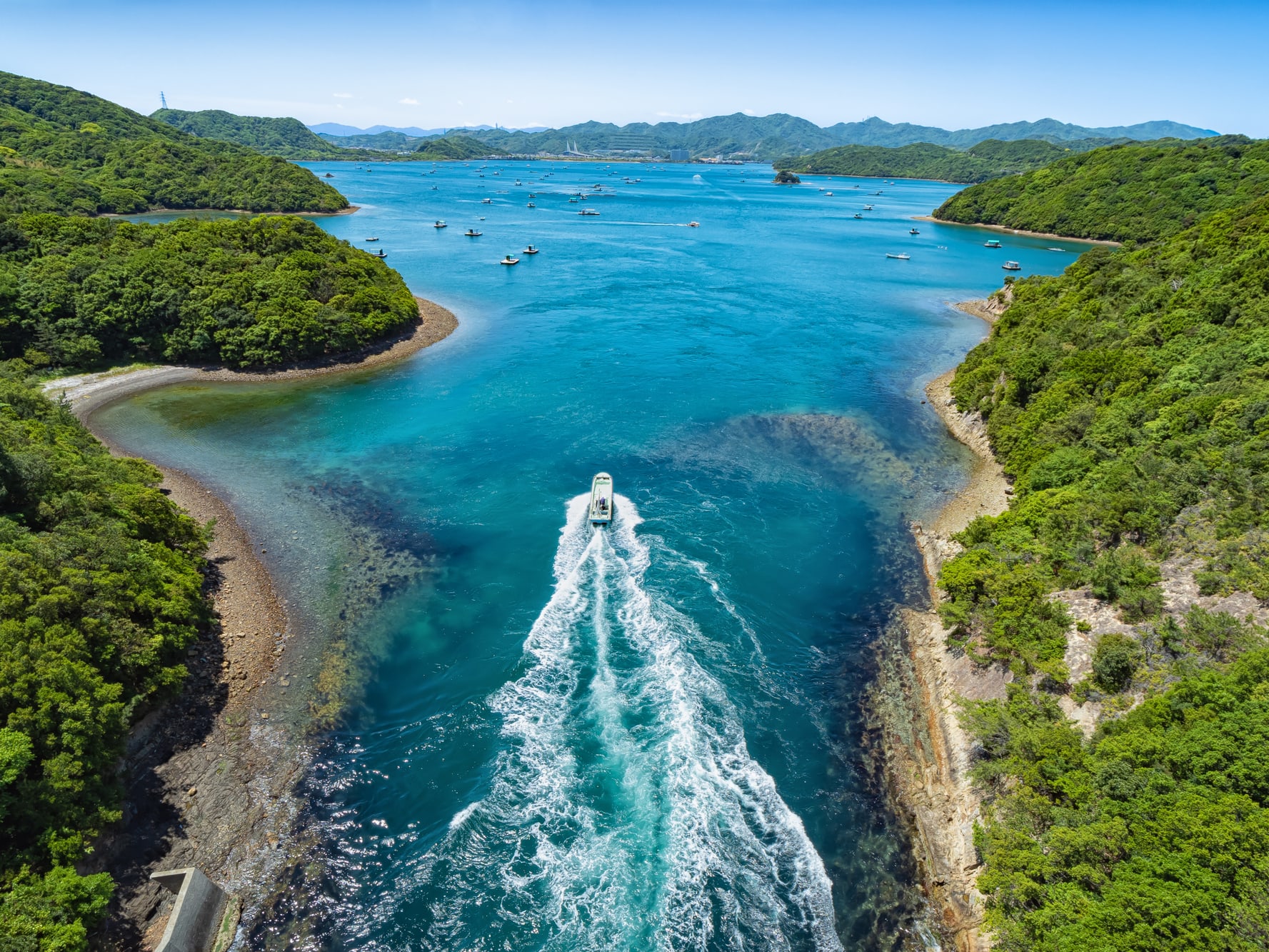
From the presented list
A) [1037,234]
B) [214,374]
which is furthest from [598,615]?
[1037,234]

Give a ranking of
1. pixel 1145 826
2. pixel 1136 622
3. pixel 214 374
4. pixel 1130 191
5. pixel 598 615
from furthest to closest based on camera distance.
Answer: pixel 1130 191 < pixel 214 374 < pixel 598 615 < pixel 1136 622 < pixel 1145 826

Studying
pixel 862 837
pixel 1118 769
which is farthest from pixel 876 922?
pixel 1118 769

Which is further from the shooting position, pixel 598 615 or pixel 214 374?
pixel 214 374

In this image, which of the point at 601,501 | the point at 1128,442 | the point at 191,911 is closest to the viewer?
the point at 191,911

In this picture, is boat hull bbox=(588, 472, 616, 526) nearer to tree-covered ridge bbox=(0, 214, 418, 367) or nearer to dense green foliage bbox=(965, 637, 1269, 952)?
dense green foliage bbox=(965, 637, 1269, 952)

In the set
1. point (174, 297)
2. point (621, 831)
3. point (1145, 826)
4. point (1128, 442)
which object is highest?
point (174, 297)

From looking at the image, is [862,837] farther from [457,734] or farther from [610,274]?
[610,274]

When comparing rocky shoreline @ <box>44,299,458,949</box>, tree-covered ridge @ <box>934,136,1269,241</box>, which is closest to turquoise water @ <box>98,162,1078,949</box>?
rocky shoreline @ <box>44,299,458,949</box>

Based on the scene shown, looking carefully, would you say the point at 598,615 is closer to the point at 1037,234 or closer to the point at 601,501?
the point at 601,501
